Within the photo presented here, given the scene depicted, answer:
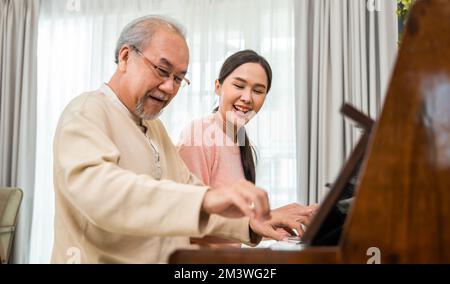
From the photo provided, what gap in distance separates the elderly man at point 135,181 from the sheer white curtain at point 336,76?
2102mm

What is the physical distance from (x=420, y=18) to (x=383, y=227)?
0.86 ft

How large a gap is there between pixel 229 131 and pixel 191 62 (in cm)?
180

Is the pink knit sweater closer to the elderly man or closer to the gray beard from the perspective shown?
the elderly man

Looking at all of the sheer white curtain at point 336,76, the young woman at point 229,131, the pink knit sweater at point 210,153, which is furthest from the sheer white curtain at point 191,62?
the pink knit sweater at point 210,153

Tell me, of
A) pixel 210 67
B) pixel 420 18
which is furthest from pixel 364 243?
pixel 210 67

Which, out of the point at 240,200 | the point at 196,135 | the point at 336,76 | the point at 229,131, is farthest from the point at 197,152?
the point at 336,76

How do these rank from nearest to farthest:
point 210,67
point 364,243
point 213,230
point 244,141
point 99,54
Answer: point 364,243, point 213,230, point 244,141, point 210,67, point 99,54

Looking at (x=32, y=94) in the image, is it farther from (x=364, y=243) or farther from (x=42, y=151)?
(x=364, y=243)

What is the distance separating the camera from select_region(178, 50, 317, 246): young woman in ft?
6.23

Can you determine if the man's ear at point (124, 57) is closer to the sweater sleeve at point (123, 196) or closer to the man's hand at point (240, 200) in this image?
the sweater sleeve at point (123, 196)

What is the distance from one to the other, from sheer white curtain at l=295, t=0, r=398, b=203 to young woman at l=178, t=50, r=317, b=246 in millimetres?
1222

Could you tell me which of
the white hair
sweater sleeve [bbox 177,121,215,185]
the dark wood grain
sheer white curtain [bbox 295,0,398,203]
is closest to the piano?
the dark wood grain

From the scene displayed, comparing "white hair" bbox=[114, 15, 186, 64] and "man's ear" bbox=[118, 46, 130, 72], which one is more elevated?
"white hair" bbox=[114, 15, 186, 64]
